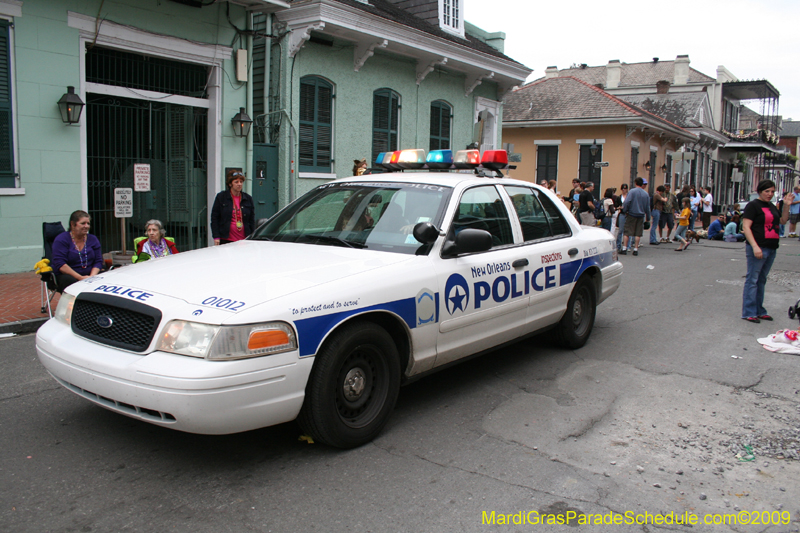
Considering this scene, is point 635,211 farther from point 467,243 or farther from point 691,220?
point 467,243

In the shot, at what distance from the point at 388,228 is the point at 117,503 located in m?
2.38

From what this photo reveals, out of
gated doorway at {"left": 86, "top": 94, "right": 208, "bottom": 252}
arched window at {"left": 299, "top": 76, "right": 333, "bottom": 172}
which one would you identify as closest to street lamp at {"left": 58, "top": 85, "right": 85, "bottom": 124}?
gated doorway at {"left": 86, "top": 94, "right": 208, "bottom": 252}

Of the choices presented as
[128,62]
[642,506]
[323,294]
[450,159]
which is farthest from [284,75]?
[642,506]

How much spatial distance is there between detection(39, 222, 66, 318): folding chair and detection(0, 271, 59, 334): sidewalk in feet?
0.47

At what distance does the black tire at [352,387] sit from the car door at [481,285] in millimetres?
536

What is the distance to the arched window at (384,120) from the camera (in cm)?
1524

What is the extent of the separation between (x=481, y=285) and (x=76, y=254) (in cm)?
443

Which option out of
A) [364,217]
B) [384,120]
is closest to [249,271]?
[364,217]

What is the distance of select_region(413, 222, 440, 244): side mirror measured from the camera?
4223mm

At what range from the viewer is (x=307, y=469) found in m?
3.56

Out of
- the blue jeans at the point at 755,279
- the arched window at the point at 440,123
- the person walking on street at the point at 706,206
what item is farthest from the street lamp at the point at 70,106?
the person walking on street at the point at 706,206

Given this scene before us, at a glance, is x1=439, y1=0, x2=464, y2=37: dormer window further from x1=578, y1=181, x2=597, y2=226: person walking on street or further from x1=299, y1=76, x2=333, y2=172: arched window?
x1=578, y1=181, x2=597, y2=226: person walking on street

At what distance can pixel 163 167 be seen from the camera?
11703 mm

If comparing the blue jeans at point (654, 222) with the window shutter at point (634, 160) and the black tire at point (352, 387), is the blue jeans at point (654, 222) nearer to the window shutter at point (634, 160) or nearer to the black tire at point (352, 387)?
the window shutter at point (634, 160)
